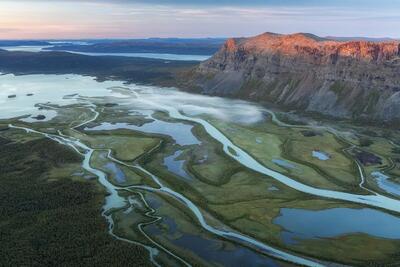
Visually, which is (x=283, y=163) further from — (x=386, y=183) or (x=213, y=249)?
(x=213, y=249)

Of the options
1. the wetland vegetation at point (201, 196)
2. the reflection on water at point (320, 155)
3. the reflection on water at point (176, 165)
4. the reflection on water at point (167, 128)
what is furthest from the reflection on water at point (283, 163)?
the reflection on water at point (167, 128)

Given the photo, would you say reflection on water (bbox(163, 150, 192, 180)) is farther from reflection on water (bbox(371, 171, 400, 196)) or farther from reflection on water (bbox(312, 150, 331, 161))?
reflection on water (bbox(371, 171, 400, 196))

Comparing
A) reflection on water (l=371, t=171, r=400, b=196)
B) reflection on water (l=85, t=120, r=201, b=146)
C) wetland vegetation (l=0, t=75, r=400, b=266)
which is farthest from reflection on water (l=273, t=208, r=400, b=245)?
reflection on water (l=85, t=120, r=201, b=146)

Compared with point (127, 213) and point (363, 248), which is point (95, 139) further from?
point (363, 248)

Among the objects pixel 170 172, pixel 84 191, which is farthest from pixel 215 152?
pixel 84 191

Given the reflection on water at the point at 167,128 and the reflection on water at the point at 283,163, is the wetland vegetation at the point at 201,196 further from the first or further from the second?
the reflection on water at the point at 167,128
